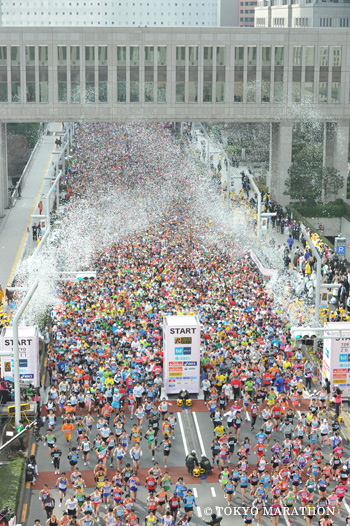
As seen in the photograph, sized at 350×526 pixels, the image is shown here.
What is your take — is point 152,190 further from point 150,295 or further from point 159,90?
Answer: point 150,295

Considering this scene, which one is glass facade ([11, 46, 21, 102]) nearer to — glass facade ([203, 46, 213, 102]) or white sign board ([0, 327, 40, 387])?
glass facade ([203, 46, 213, 102])

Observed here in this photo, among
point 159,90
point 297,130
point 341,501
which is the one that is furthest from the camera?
point 297,130

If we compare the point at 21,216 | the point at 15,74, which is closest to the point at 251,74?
the point at 15,74

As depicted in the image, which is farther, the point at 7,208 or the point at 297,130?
the point at 297,130

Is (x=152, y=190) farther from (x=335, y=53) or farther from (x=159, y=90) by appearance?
(x=335, y=53)

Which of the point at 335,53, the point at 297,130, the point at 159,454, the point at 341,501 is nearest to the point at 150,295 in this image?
the point at 159,454

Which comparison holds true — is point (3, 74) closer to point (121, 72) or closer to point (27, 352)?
point (121, 72)

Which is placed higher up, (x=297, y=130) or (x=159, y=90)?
(x=159, y=90)

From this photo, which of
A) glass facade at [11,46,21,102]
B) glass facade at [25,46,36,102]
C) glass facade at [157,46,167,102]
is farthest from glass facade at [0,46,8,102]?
glass facade at [157,46,167,102]

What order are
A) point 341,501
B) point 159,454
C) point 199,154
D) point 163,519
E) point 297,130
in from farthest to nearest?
1. point 297,130
2. point 199,154
3. point 159,454
4. point 341,501
5. point 163,519
